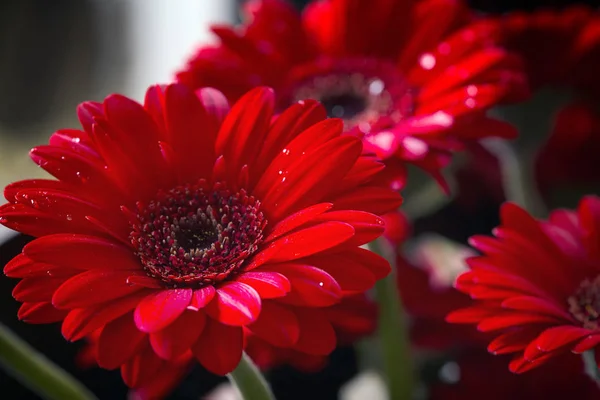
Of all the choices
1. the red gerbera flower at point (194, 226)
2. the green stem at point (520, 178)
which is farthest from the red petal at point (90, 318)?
the green stem at point (520, 178)

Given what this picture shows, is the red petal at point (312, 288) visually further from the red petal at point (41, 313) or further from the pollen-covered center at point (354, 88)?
the pollen-covered center at point (354, 88)

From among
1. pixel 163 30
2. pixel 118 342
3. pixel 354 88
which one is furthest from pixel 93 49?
pixel 118 342

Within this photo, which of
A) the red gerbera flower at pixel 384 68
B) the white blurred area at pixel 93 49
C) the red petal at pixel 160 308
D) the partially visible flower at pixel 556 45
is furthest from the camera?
the white blurred area at pixel 93 49

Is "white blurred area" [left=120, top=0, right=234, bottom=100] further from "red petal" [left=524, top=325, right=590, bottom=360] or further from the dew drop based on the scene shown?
"red petal" [left=524, top=325, right=590, bottom=360]

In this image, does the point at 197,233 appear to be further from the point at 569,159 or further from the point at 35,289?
the point at 569,159

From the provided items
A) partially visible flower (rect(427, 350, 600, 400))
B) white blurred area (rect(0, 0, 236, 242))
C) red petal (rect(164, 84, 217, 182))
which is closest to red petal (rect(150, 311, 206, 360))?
red petal (rect(164, 84, 217, 182))

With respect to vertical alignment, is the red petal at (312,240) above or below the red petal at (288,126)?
below
